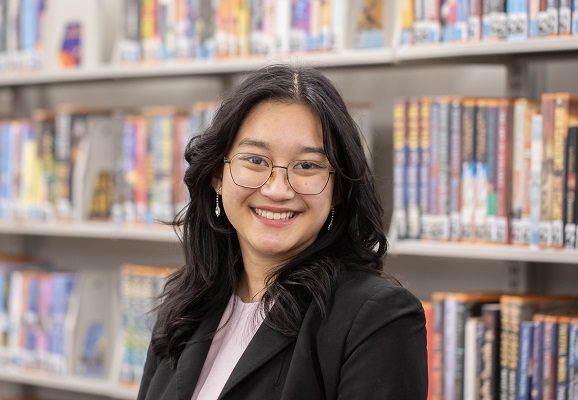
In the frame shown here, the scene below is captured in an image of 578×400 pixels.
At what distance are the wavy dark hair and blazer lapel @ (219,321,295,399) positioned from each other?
1 centimetres

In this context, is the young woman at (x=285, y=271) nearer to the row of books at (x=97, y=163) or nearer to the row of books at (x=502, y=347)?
the row of books at (x=502, y=347)

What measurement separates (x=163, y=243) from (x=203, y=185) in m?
1.67

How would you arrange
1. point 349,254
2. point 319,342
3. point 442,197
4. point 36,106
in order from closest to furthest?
1. point 319,342
2. point 349,254
3. point 442,197
4. point 36,106

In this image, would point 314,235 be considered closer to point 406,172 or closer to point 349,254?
point 349,254

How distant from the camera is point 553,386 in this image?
7.48ft

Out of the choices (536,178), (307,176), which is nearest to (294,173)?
(307,176)

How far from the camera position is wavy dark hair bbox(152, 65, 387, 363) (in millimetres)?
1592

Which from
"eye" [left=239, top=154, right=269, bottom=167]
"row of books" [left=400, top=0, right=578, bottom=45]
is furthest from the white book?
"eye" [left=239, top=154, right=269, bottom=167]

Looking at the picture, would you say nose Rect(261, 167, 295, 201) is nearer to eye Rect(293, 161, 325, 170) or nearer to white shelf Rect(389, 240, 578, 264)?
eye Rect(293, 161, 325, 170)

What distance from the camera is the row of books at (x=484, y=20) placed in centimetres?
229

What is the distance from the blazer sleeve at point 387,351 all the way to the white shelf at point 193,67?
98 cm

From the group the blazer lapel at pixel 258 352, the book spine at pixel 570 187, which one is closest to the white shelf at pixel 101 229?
the book spine at pixel 570 187

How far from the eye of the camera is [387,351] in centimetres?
144

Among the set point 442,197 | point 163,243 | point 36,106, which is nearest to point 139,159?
point 163,243
